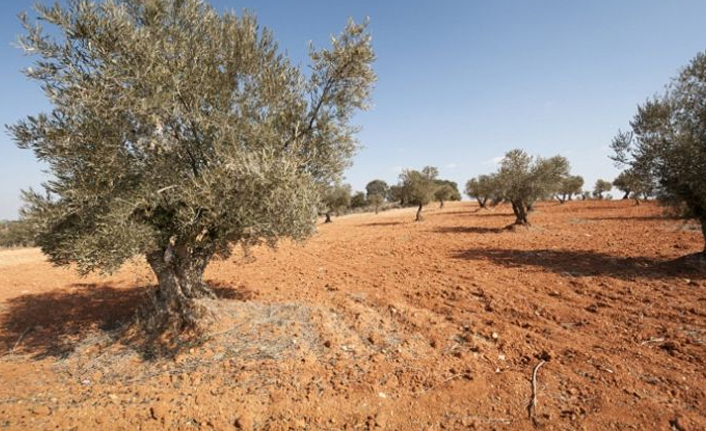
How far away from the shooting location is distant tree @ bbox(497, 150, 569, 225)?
2373 centimetres

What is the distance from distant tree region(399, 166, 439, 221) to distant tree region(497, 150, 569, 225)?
1194 cm

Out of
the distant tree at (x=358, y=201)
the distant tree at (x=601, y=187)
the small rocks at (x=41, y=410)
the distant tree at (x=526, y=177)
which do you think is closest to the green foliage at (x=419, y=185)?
the distant tree at (x=526, y=177)

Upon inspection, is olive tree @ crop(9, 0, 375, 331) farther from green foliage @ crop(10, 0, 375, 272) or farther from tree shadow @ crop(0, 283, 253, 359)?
tree shadow @ crop(0, 283, 253, 359)

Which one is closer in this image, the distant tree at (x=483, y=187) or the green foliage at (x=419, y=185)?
the distant tree at (x=483, y=187)

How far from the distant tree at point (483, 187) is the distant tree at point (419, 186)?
571 cm

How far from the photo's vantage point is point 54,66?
17.2 ft

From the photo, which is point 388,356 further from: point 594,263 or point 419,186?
point 419,186

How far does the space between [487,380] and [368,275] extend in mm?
7003

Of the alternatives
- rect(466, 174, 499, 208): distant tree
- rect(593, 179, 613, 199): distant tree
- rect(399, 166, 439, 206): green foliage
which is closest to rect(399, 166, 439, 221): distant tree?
rect(399, 166, 439, 206): green foliage

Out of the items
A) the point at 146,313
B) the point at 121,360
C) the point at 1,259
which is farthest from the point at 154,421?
the point at 1,259

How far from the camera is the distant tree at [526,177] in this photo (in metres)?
23.7

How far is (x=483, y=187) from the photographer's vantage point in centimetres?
3181

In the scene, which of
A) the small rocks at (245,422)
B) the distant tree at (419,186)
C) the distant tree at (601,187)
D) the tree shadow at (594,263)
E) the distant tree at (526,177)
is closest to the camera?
the small rocks at (245,422)

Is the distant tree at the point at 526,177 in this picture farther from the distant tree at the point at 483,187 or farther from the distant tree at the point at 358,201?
the distant tree at the point at 358,201
